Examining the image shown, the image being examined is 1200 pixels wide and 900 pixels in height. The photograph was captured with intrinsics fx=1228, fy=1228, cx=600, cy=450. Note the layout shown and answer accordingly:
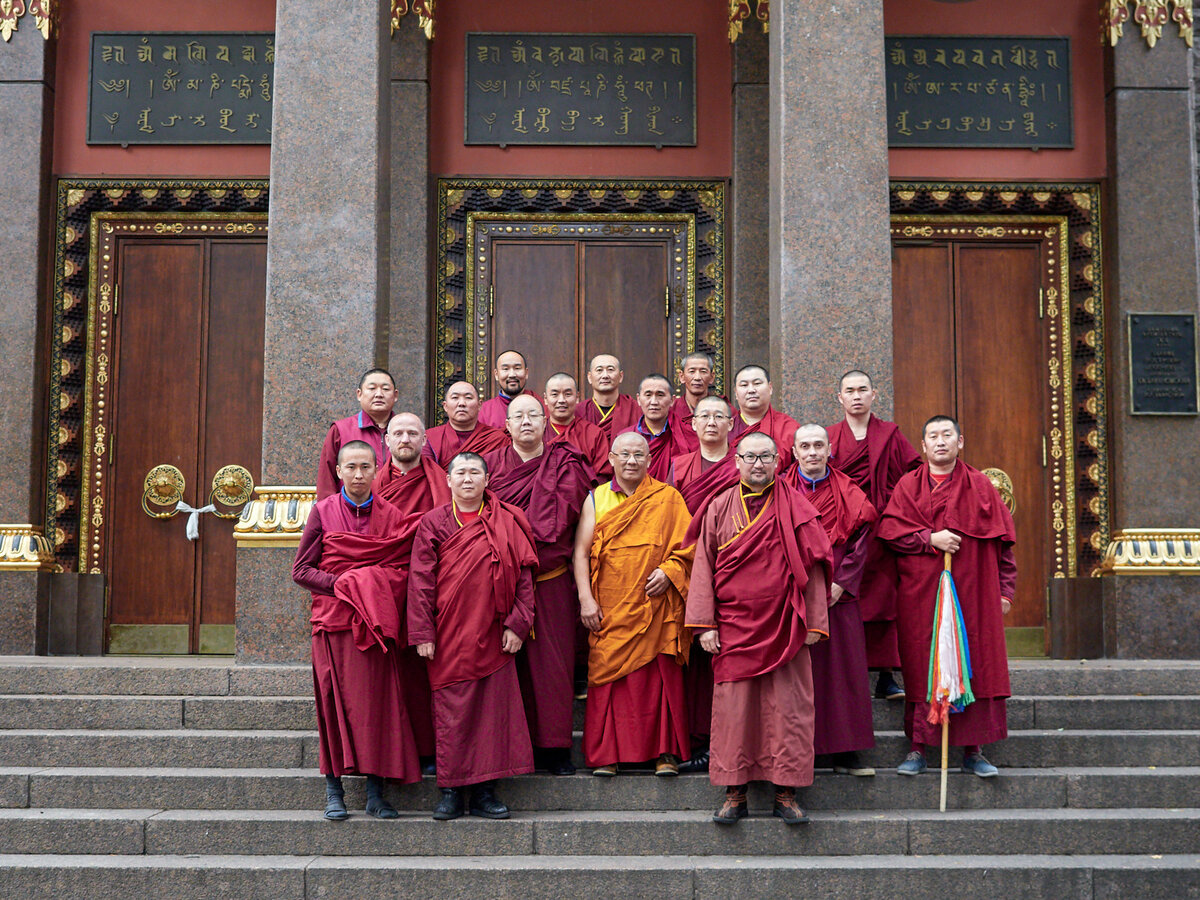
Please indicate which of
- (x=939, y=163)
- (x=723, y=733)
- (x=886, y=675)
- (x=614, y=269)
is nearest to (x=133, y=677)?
(x=723, y=733)

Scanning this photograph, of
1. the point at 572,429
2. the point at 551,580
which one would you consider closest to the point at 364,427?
the point at 572,429

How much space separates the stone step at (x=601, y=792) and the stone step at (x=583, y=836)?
0.18m

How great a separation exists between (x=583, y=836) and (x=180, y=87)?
7.50m

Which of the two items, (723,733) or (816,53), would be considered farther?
(816,53)

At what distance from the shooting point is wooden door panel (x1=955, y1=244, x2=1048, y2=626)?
10406 millimetres

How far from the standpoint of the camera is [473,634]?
6.34 meters

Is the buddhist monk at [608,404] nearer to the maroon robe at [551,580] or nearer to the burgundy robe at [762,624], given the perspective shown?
the maroon robe at [551,580]

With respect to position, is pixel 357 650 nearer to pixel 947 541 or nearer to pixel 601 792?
pixel 601 792

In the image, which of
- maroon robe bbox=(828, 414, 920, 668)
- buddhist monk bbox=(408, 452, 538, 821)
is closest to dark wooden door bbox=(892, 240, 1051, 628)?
maroon robe bbox=(828, 414, 920, 668)

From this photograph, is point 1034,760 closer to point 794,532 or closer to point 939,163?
point 794,532

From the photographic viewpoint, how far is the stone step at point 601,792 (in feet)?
21.2

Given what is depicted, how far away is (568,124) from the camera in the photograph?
34.8 feet

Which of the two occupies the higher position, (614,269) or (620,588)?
(614,269)

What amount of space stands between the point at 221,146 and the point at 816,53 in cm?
517
